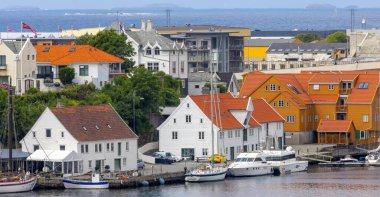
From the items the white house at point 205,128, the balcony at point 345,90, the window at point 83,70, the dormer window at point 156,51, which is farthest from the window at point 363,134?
the dormer window at point 156,51

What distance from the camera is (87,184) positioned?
225ft

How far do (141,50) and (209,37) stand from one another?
17818 millimetres

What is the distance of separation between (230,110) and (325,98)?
1269 centimetres

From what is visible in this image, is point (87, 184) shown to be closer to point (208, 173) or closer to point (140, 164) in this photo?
point (140, 164)

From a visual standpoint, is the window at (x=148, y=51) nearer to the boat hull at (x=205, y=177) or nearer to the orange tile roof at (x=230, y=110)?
the orange tile roof at (x=230, y=110)

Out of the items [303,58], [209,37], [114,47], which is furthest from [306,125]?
[303,58]

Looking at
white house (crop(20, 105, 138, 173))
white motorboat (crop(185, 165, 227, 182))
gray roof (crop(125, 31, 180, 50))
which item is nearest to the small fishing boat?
white house (crop(20, 105, 138, 173))

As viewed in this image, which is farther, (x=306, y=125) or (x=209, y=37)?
(x=209, y=37)

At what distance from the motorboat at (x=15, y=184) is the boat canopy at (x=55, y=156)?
114 inches

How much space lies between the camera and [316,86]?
94250 millimetres

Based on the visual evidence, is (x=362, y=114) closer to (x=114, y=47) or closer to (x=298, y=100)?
(x=298, y=100)

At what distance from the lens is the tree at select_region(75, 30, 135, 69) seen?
98.9m

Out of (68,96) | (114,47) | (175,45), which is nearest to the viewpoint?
(68,96)

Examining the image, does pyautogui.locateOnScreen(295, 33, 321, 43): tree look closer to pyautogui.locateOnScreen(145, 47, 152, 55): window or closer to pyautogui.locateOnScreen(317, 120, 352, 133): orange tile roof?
pyautogui.locateOnScreen(145, 47, 152, 55): window
